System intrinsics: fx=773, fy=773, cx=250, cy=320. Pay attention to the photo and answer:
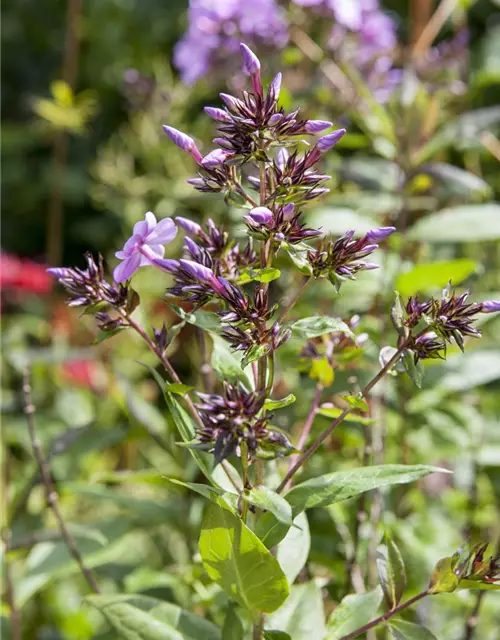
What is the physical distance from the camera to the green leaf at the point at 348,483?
469 mm

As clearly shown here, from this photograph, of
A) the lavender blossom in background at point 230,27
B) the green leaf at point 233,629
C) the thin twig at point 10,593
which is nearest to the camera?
the green leaf at point 233,629

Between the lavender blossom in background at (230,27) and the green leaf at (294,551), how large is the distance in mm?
795

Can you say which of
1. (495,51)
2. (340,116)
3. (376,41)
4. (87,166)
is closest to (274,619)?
(340,116)

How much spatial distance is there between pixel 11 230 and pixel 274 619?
8.51 ft

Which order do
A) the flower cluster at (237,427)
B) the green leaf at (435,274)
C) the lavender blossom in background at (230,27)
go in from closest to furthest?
1. the flower cluster at (237,427)
2. the green leaf at (435,274)
3. the lavender blossom in background at (230,27)

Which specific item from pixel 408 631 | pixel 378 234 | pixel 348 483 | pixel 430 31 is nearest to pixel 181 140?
pixel 378 234

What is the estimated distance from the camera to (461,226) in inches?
36.0

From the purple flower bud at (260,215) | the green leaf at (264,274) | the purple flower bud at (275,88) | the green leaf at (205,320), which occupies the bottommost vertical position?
the green leaf at (205,320)

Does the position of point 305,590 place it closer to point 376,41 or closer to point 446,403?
point 446,403

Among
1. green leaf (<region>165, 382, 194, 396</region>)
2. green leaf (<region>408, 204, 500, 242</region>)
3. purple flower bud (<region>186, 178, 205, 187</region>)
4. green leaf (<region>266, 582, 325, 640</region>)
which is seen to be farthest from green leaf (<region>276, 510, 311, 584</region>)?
green leaf (<region>408, 204, 500, 242</region>)

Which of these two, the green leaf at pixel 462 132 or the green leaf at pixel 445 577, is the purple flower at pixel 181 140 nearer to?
the green leaf at pixel 445 577

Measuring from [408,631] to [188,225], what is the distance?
0.30 metres

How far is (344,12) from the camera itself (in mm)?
1157

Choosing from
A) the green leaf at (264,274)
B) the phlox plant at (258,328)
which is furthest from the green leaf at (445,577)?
the green leaf at (264,274)
